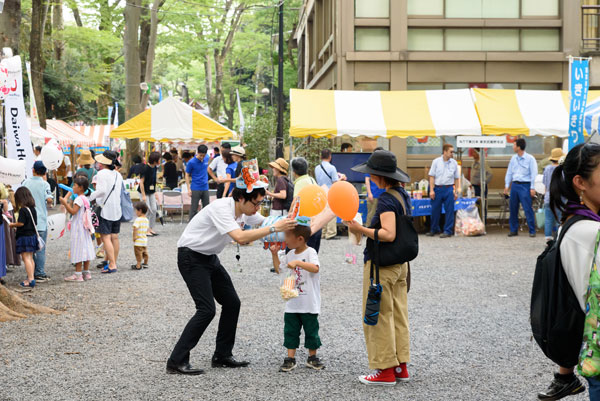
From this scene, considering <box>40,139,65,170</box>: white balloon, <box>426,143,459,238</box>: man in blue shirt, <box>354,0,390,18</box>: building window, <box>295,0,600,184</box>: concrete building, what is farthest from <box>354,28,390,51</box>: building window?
<box>40,139,65,170</box>: white balloon

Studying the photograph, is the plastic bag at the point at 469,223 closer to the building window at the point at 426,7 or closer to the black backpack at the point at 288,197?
the black backpack at the point at 288,197

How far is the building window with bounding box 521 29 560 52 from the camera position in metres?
23.1

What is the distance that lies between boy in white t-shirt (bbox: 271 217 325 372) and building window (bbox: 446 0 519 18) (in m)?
19.1

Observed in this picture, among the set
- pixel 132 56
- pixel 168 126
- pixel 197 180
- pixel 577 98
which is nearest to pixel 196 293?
pixel 577 98

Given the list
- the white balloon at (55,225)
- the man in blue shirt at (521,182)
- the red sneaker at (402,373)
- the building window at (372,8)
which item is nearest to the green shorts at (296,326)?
the red sneaker at (402,373)

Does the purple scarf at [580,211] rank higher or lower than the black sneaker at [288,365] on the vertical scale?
higher

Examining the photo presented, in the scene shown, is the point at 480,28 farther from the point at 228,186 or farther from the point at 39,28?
the point at 39,28

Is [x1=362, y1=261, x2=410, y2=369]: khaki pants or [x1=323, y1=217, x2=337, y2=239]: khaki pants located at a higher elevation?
[x1=362, y1=261, x2=410, y2=369]: khaki pants

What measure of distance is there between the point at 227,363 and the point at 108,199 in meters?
5.63

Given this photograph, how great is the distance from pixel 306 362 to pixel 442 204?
36.5 ft

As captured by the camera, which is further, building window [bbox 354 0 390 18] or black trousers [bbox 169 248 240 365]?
building window [bbox 354 0 390 18]

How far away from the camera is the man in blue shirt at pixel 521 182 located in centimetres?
1588

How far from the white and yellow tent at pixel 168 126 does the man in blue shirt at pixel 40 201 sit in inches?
352

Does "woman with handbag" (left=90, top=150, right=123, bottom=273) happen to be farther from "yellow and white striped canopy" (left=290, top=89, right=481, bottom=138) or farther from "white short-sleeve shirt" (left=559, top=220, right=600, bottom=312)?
"white short-sleeve shirt" (left=559, top=220, right=600, bottom=312)
